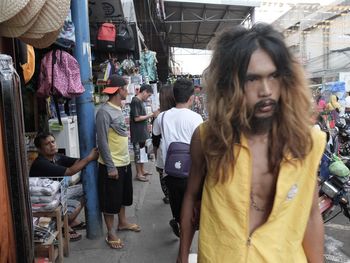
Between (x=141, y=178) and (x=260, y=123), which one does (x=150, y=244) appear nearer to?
(x=141, y=178)

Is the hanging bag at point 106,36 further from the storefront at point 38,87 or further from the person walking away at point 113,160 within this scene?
the person walking away at point 113,160

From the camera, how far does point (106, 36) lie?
238 inches

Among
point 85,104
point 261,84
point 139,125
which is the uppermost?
point 261,84

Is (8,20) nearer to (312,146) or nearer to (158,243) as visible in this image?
(312,146)

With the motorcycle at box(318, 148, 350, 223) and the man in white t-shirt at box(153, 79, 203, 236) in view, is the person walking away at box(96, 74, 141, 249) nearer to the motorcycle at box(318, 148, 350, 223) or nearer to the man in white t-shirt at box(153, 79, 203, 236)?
the man in white t-shirt at box(153, 79, 203, 236)

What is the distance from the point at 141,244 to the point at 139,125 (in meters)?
3.42

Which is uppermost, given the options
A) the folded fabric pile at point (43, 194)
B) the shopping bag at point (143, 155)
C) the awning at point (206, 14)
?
the awning at point (206, 14)

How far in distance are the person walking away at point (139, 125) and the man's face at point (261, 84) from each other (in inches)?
234

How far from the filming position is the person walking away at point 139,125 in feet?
24.6

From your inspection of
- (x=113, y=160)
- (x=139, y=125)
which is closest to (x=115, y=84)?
(x=113, y=160)

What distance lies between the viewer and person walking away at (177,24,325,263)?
1.52m

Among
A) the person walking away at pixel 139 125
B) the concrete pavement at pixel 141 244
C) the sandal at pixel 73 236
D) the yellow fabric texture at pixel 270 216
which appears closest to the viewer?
the yellow fabric texture at pixel 270 216

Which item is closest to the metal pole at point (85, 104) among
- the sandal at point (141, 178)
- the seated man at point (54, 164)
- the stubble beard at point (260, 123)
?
the seated man at point (54, 164)

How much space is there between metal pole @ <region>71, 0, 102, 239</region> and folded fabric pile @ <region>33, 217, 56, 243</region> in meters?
0.99
